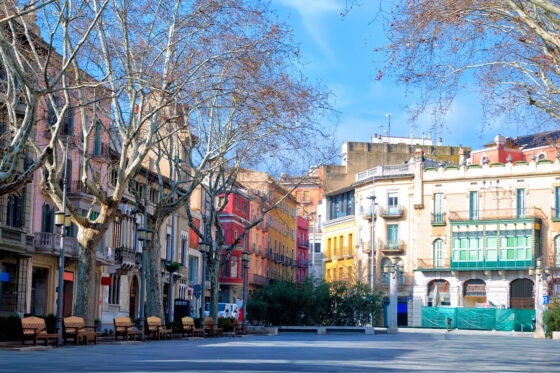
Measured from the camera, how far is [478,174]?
263 ft

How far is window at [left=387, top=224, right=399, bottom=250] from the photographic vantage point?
84.9 meters

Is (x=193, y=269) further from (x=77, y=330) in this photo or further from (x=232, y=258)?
(x=77, y=330)

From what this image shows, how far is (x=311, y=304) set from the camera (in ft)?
184

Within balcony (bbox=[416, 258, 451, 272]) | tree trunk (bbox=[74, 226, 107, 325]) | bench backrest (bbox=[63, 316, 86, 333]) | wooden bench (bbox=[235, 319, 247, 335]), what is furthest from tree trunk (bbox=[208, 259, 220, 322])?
balcony (bbox=[416, 258, 451, 272])

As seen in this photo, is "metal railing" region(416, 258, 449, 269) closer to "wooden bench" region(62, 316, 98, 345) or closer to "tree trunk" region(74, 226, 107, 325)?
"tree trunk" region(74, 226, 107, 325)

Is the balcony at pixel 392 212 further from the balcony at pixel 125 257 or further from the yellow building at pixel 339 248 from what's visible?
the balcony at pixel 125 257

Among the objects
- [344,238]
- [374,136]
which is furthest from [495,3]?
[374,136]

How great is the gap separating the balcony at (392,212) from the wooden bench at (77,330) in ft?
188

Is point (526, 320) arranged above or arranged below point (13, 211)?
below

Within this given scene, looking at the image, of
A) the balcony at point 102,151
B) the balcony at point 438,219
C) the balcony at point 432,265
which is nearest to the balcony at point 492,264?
the balcony at point 432,265

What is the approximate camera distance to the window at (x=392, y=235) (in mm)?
84875

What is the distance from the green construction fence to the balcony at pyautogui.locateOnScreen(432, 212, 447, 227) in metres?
9.51

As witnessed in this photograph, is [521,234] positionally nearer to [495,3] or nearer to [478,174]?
[478,174]

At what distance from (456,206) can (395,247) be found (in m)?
6.90
